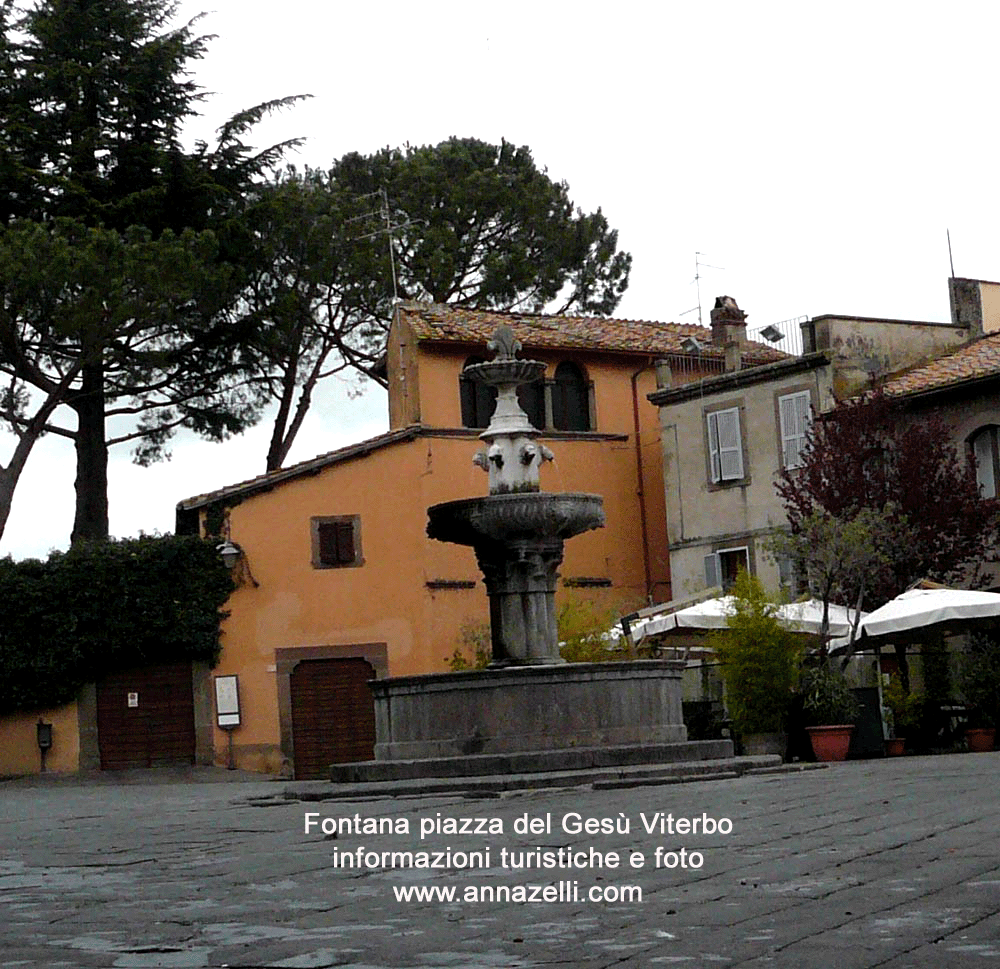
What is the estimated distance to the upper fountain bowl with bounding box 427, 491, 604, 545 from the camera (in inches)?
661

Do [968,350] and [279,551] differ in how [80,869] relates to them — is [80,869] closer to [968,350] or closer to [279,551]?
[279,551]

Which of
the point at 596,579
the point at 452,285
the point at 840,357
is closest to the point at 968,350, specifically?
the point at 840,357

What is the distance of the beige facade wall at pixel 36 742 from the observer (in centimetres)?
3156

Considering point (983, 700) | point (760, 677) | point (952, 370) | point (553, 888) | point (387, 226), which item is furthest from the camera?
point (387, 226)

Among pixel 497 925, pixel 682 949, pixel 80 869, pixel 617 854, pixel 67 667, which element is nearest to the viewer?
pixel 682 949

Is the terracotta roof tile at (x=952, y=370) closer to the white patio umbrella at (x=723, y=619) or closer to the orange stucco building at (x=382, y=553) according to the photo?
the orange stucco building at (x=382, y=553)

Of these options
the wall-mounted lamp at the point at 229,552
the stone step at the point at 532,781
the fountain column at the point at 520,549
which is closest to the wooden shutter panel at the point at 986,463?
the wall-mounted lamp at the point at 229,552

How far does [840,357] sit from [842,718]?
1264 centimetres

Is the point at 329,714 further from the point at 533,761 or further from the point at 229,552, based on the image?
the point at 533,761

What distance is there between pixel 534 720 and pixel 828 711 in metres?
6.31

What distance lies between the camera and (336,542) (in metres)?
32.9

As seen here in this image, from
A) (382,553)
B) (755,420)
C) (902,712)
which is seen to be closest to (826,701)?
(902,712)

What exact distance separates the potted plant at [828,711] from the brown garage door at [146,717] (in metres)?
14.2

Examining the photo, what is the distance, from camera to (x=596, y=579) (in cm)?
3475
